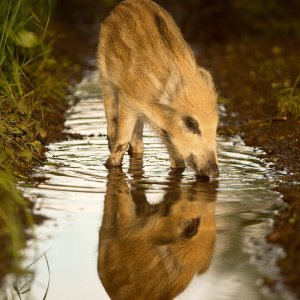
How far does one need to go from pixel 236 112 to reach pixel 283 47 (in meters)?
5.59

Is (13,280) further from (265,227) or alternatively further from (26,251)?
(265,227)

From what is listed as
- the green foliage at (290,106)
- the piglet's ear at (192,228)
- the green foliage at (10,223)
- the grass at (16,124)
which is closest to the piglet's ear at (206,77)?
the grass at (16,124)

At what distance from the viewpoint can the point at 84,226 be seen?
5582 mm

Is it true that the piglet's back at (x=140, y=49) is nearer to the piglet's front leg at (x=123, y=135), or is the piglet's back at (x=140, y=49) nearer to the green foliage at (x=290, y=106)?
the piglet's front leg at (x=123, y=135)

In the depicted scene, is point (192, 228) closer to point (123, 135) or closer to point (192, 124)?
point (192, 124)

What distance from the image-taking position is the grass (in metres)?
5.10

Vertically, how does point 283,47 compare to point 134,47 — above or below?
above

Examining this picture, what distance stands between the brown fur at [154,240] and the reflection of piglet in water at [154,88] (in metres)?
0.47

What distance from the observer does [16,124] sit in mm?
7660

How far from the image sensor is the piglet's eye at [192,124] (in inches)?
278

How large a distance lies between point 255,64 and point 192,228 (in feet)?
28.3

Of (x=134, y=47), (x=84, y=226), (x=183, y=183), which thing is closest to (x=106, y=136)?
(x=134, y=47)

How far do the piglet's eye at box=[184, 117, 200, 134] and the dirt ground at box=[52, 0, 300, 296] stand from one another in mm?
711

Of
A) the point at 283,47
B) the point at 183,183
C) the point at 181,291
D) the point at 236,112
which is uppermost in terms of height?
the point at 283,47
